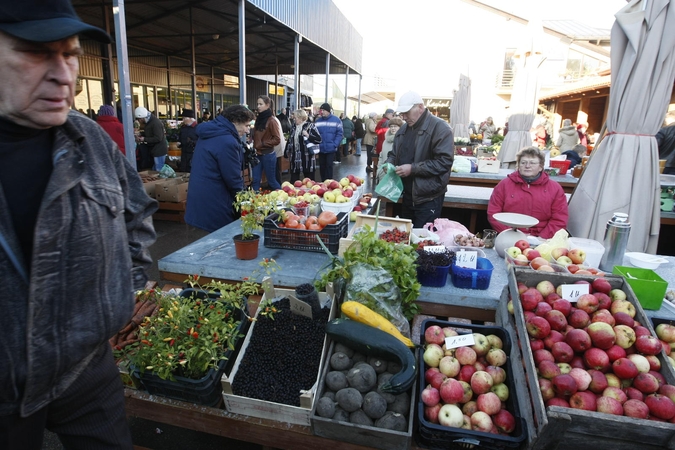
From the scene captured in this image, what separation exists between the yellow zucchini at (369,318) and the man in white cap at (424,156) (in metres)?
2.32

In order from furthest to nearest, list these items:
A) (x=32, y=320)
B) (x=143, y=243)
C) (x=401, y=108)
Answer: (x=401, y=108) → (x=143, y=243) → (x=32, y=320)

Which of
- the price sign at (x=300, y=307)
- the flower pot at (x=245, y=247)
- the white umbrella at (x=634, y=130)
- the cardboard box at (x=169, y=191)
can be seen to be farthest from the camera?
the cardboard box at (x=169, y=191)

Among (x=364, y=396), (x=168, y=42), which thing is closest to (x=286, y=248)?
(x=364, y=396)

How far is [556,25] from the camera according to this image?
33156 millimetres

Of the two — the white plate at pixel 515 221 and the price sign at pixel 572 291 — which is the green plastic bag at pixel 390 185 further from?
the price sign at pixel 572 291

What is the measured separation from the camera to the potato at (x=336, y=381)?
5.80ft

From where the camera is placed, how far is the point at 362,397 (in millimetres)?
1737

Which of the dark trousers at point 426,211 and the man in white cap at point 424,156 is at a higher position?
the man in white cap at point 424,156

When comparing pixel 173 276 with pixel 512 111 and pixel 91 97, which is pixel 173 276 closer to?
pixel 512 111

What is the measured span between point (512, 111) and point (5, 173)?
7680mm

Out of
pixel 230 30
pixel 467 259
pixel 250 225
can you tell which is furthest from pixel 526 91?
pixel 230 30

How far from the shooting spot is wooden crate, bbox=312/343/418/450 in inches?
63.5

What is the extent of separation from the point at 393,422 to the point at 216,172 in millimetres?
3023

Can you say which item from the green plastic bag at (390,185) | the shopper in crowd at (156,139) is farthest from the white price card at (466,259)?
the shopper in crowd at (156,139)
